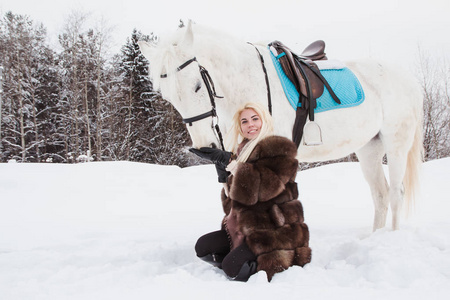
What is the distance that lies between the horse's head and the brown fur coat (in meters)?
0.37

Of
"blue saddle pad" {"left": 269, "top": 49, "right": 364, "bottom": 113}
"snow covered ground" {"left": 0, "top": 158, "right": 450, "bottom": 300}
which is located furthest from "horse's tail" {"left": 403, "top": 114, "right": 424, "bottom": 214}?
"blue saddle pad" {"left": 269, "top": 49, "right": 364, "bottom": 113}

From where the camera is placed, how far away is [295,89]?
2.45m

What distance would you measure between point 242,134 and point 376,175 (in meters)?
2.21

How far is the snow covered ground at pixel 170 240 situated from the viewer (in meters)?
→ 1.48

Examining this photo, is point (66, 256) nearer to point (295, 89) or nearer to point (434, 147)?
point (295, 89)

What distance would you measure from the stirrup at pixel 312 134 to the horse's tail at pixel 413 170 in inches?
63.4

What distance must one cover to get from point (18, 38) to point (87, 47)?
3.68 meters

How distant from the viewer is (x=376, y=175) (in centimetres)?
352

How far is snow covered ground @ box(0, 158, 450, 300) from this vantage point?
1.48 m

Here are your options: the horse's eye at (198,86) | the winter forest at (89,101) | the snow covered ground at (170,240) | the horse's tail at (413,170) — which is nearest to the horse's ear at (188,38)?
the horse's eye at (198,86)

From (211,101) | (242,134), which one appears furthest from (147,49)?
(242,134)

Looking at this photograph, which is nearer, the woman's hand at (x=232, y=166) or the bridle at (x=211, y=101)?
the woman's hand at (x=232, y=166)

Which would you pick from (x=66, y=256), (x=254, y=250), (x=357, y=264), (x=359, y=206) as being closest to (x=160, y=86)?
(x=254, y=250)

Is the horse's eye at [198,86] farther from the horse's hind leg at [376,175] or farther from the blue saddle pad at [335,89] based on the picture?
the horse's hind leg at [376,175]
